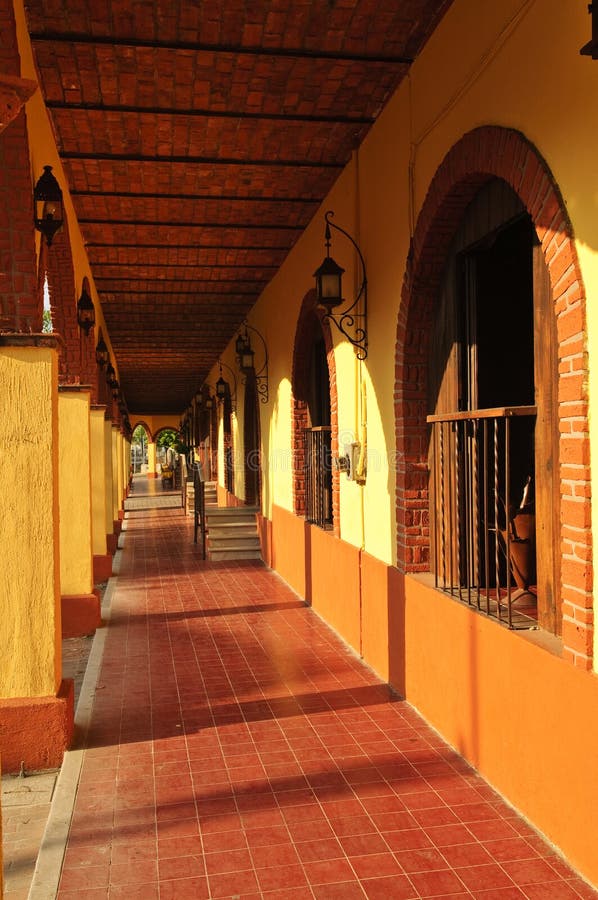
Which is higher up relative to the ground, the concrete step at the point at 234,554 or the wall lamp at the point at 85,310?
the wall lamp at the point at 85,310

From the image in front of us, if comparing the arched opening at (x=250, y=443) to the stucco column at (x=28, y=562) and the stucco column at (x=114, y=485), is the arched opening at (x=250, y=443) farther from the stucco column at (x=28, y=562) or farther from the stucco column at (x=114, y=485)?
the stucco column at (x=28, y=562)

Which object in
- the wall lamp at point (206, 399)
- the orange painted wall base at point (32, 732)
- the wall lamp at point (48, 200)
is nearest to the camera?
the orange painted wall base at point (32, 732)

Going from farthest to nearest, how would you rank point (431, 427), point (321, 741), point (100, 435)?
1. point (100, 435)
2. point (431, 427)
3. point (321, 741)

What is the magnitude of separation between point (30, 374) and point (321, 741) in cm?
261

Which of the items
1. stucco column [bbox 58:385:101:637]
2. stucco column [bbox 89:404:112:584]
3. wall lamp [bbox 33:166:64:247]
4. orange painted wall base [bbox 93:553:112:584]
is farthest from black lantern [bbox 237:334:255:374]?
wall lamp [bbox 33:166:64:247]

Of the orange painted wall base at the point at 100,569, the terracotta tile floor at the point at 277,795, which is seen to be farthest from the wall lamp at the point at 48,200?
the orange painted wall base at the point at 100,569

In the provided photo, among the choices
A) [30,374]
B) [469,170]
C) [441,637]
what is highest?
[469,170]

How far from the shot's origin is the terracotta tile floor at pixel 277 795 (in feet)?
10.6

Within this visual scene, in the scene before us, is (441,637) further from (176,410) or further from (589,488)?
(176,410)

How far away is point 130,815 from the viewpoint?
3820 millimetres

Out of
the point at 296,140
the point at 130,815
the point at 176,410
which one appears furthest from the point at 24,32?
the point at 176,410

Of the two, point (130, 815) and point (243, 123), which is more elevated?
point (243, 123)

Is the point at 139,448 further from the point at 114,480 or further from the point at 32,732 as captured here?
the point at 32,732

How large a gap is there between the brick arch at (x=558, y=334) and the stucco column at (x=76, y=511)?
2759mm
